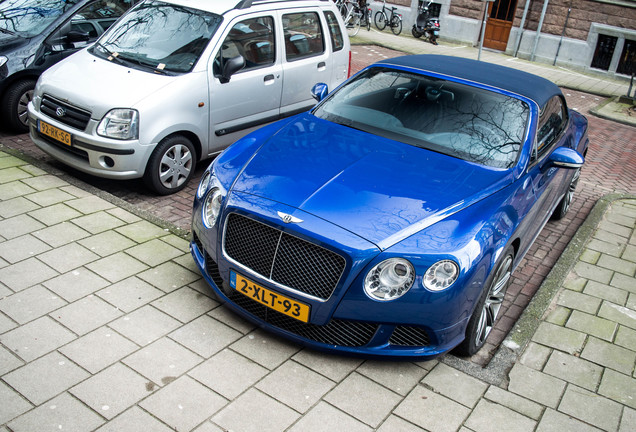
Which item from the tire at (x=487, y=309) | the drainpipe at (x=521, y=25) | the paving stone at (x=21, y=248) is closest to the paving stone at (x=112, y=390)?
the paving stone at (x=21, y=248)

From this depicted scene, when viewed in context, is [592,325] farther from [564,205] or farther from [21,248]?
[21,248]

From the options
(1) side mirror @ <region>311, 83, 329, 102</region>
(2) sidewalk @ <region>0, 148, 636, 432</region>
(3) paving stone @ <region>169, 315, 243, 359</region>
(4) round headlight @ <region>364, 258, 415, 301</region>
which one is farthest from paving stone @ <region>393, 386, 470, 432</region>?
(1) side mirror @ <region>311, 83, 329, 102</region>

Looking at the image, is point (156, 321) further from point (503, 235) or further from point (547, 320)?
point (547, 320)

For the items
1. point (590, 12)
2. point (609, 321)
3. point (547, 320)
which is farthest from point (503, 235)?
point (590, 12)

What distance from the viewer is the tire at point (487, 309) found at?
4008 millimetres

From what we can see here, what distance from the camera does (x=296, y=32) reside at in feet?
23.5

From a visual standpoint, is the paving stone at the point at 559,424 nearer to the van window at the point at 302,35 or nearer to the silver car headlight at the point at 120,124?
the silver car headlight at the point at 120,124

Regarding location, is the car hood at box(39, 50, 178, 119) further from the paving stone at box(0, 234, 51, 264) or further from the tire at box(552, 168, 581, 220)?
the tire at box(552, 168, 581, 220)

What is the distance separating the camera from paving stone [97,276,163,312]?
4242 mm

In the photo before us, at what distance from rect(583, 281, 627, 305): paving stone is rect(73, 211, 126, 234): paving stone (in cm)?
409

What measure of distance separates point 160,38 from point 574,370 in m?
5.00

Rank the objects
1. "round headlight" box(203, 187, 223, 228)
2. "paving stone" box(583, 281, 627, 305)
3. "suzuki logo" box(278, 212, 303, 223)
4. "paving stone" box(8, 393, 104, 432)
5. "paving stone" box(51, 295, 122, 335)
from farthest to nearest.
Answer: "paving stone" box(583, 281, 627, 305)
"round headlight" box(203, 187, 223, 228)
"paving stone" box(51, 295, 122, 335)
"suzuki logo" box(278, 212, 303, 223)
"paving stone" box(8, 393, 104, 432)

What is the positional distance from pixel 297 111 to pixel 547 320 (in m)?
3.89

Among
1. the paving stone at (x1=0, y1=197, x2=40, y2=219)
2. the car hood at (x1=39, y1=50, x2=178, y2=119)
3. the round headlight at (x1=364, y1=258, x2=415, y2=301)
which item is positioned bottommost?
the paving stone at (x1=0, y1=197, x2=40, y2=219)
